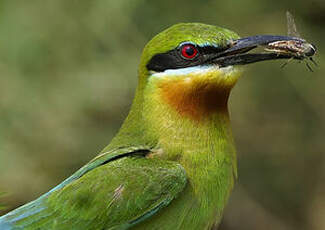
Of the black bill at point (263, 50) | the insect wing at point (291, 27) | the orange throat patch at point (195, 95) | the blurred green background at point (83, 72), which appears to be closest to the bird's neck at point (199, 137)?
the orange throat patch at point (195, 95)

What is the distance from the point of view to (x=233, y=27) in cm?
544

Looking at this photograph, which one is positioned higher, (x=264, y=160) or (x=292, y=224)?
(x=264, y=160)

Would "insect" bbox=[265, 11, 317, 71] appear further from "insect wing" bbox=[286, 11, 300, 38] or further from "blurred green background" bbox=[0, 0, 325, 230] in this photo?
"blurred green background" bbox=[0, 0, 325, 230]

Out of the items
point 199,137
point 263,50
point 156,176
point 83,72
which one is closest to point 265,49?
point 263,50

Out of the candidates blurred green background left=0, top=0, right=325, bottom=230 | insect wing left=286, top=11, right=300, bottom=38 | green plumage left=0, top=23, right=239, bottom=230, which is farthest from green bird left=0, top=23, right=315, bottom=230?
blurred green background left=0, top=0, right=325, bottom=230

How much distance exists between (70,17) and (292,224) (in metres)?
2.58

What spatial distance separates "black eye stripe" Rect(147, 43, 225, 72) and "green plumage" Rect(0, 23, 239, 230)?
0.09ft

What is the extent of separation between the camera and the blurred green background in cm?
521

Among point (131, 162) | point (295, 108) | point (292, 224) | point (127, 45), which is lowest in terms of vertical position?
point (292, 224)

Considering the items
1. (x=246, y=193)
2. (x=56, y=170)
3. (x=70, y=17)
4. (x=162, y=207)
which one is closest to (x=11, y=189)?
(x=56, y=170)

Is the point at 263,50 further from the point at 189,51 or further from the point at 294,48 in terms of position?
the point at 189,51

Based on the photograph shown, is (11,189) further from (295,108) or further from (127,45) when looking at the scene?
(295,108)

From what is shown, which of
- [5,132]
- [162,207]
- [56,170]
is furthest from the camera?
[56,170]

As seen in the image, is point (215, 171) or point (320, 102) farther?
point (320, 102)
